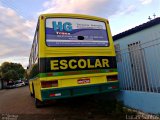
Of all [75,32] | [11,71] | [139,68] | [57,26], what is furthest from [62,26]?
[11,71]

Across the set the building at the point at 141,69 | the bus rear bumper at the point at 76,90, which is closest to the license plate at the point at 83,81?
the bus rear bumper at the point at 76,90

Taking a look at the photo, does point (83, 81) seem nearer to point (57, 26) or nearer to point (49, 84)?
point (49, 84)

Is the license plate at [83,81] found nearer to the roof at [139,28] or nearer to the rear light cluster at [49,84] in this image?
the rear light cluster at [49,84]

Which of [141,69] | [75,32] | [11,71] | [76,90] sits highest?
[11,71]

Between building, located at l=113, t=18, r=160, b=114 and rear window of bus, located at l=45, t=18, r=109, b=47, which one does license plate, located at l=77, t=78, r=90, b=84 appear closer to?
rear window of bus, located at l=45, t=18, r=109, b=47

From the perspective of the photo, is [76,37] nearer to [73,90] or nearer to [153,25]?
[73,90]

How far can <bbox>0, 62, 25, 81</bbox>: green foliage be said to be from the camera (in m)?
64.5

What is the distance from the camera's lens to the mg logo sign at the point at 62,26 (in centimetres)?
873

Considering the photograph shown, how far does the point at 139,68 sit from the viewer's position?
28.7 ft

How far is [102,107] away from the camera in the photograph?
9.52 m

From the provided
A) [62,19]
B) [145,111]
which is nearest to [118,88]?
[145,111]

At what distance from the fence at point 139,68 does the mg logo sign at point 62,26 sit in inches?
89.0

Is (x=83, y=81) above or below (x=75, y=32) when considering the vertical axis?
below

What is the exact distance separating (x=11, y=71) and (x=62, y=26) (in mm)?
60241
